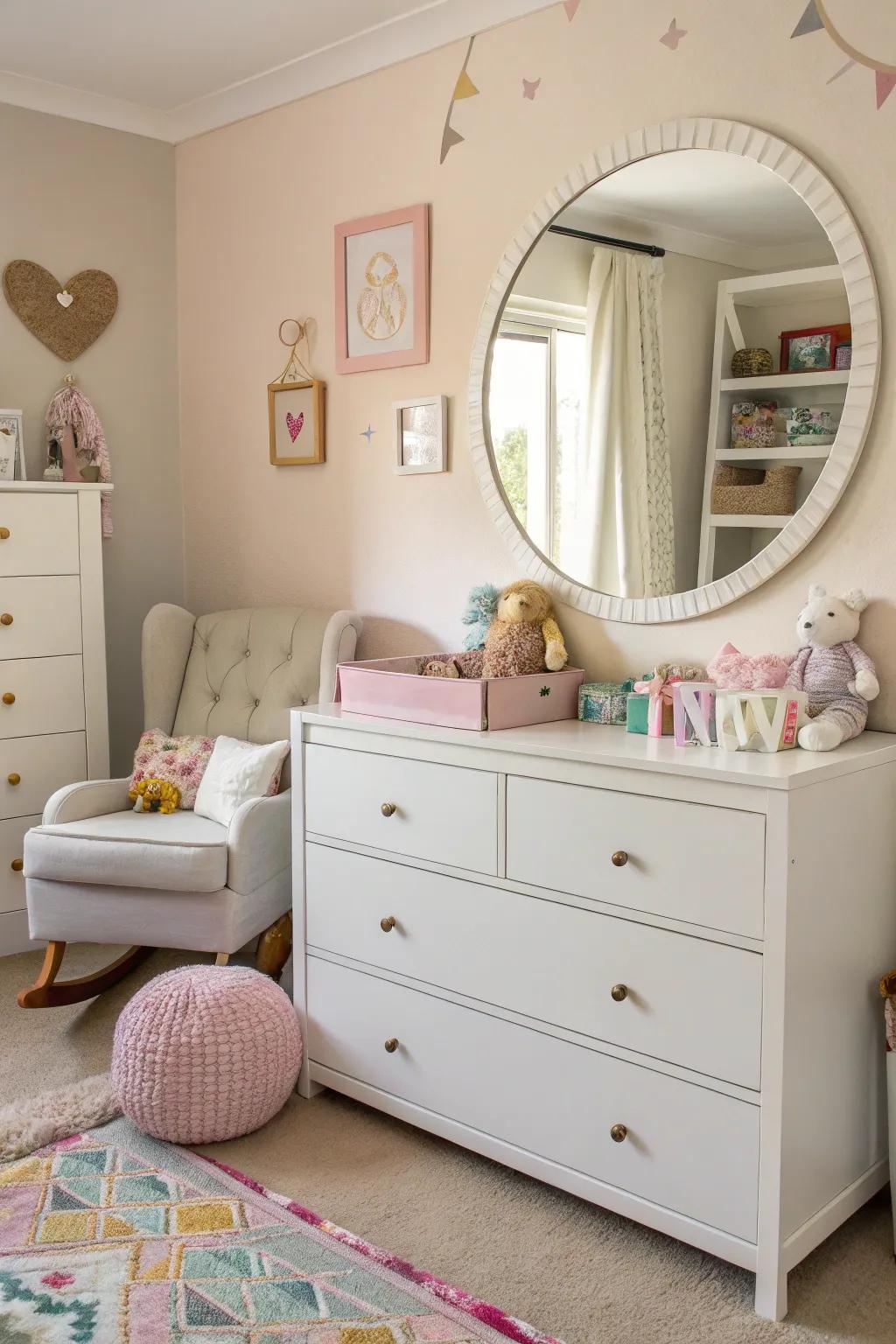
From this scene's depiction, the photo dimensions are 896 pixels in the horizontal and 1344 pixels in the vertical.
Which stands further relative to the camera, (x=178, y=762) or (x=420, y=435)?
(x=178, y=762)

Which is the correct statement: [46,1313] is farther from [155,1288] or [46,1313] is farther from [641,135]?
[641,135]

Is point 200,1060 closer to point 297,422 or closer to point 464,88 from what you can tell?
point 297,422

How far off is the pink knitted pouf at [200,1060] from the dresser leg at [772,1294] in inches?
36.2

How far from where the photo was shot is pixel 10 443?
3076 millimetres

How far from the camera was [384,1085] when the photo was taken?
7.36 feet

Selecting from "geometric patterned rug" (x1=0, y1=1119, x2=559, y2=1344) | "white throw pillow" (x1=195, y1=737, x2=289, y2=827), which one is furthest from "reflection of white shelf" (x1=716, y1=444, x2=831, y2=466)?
"geometric patterned rug" (x1=0, y1=1119, x2=559, y2=1344)

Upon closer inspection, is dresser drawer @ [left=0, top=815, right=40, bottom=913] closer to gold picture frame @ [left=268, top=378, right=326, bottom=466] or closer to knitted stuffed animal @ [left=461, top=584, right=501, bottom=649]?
gold picture frame @ [left=268, top=378, right=326, bottom=466]

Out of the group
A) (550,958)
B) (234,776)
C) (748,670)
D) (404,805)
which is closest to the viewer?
(550,958)

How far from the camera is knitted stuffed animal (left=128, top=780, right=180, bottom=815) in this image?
284 centimetres

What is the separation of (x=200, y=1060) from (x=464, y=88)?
2075 millimetres

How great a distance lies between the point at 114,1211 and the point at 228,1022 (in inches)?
14.0

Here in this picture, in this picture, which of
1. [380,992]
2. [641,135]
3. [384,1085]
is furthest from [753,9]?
[384,1085]

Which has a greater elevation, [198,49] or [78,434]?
[198,49]

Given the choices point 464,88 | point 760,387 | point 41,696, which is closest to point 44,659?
point 41,696
